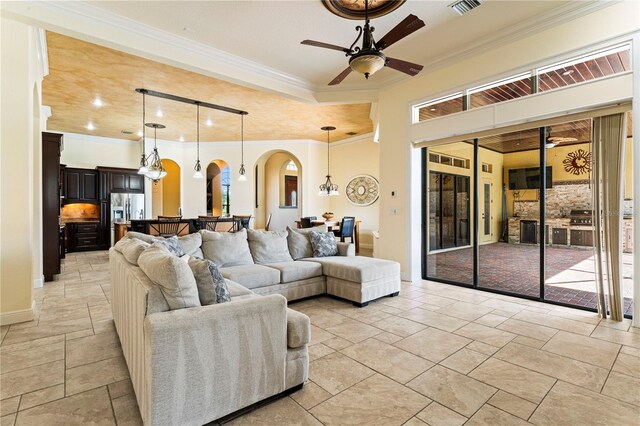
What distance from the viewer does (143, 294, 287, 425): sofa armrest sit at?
1.74 metres

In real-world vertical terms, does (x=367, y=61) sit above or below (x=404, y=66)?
below

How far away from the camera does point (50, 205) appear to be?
217 inches

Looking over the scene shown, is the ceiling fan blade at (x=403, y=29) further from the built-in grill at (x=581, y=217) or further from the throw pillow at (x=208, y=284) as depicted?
the built-in grill at (x=581, y=217)

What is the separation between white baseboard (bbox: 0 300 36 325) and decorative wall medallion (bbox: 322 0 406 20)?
4.79 m

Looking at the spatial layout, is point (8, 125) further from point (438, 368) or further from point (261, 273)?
point (438, 368)

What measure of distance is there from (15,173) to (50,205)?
2.35m

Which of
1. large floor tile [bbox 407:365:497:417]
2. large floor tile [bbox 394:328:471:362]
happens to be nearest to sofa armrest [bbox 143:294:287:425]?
large floor tile [bbox 407:365:497:417]

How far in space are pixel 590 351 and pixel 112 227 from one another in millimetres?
10636

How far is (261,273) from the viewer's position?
13.2 feet

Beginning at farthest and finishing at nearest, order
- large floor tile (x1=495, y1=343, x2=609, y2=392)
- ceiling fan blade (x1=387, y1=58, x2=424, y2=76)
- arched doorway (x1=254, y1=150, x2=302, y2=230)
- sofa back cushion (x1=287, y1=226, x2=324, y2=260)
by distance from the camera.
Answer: arched doorway (x1=254, y1=150, x2=302, y2=230)
sofa back cushion (x1=287, y1=226, x2=324, y2=260)
ceiling fan blade (x1=387, y1=58, x2=424, y2=76)
large floor tile (x1=495, y1=343, x2=609, y2=392)

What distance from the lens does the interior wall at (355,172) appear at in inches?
369

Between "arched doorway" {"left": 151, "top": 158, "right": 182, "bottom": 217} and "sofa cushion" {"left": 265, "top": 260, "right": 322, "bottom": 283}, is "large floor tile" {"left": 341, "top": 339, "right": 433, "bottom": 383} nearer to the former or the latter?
"sofa cushion" {"left": 265, "top": 260, "right": 322, "bottom": 283}

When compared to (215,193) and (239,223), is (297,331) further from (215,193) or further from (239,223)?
(215,193)

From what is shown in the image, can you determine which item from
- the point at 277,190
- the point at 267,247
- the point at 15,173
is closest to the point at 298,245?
the point at 267,247
